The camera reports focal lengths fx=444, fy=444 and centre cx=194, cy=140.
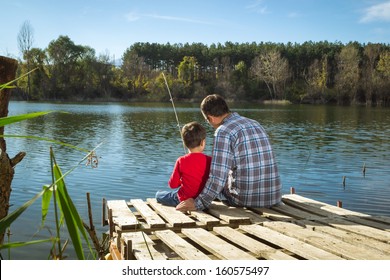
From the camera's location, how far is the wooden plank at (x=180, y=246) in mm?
3283

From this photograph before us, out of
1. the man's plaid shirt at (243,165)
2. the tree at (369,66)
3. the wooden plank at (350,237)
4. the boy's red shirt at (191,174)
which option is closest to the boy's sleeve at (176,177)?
the boy's red shirt at (191,174)

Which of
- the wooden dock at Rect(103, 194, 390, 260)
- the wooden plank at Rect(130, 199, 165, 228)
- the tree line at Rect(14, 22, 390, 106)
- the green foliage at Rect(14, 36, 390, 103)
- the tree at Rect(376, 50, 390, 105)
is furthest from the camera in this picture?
the green foliage at Rect(14, 36, 390, 103)

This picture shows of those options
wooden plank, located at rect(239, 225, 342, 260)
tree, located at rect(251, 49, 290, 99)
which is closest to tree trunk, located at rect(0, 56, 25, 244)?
wooden plank, located at rect(239, 225, 342, 260)

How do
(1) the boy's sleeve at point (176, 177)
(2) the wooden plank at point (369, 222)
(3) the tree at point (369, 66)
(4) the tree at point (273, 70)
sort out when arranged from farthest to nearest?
(4) the tree at point (273, 70), (3) the tree at point (369, 66), (1) the boy's sleeve at point (176, 177), (2) the wooden plank at point (369, 222)

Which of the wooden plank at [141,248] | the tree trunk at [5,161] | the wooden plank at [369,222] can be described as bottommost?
the wooden plank at [369,222]

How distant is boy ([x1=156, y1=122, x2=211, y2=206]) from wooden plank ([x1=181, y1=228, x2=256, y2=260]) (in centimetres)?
90

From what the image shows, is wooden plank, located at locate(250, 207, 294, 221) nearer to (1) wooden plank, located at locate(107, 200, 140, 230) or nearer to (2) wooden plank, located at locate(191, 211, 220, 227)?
(2) wooden plank, located at locate(191, 211, 220, 227)

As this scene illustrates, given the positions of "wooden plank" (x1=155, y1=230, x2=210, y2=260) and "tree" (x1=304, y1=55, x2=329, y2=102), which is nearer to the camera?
"wooden plank" (x1=155, y1=230, x2=210, y2=260)

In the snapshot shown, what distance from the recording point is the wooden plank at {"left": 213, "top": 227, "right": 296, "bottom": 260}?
3.31 m

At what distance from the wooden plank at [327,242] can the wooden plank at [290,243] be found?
9 centimetres

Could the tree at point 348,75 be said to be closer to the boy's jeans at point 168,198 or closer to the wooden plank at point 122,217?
the boy's jeans at point 168,198

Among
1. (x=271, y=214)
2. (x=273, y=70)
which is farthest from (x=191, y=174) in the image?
(x=273, y=70)

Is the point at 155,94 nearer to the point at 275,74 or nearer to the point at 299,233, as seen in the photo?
the point at 275,74

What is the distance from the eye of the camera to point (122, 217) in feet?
14.8
